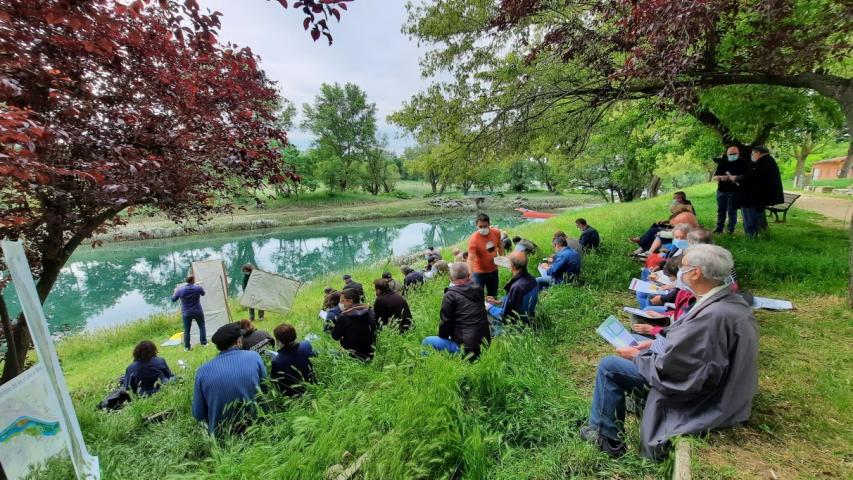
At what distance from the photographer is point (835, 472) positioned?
2.01 m

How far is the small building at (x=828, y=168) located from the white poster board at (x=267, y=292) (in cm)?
4895

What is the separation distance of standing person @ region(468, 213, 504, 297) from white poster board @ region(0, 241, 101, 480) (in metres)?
4.84

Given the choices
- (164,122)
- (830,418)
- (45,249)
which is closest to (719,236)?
(830,418)

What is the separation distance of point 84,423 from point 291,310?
223 inches

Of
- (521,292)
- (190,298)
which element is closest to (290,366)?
(521,292)

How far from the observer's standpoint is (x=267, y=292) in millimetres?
8672

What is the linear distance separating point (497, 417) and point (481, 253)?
336 cm

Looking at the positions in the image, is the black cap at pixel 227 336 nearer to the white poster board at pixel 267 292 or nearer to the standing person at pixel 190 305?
the standing person at pixel 190 305

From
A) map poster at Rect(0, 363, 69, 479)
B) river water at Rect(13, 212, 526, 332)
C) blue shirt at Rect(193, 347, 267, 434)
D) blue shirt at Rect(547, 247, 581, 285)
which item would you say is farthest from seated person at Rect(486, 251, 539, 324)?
river water at Rect(13, 212, 526, 332)

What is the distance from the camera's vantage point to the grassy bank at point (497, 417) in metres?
2.23

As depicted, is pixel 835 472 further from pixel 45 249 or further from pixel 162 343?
pixel 162 343

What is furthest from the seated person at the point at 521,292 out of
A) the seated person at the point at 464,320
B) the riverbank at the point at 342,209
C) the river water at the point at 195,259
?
the riverbank at the point at 342,209

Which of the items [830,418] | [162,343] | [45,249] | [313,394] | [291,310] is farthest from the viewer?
[291,310]

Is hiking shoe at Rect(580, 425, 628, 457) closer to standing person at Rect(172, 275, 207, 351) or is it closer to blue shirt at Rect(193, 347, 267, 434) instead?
blue shirt at Rect(193, 347, 267, 434)
